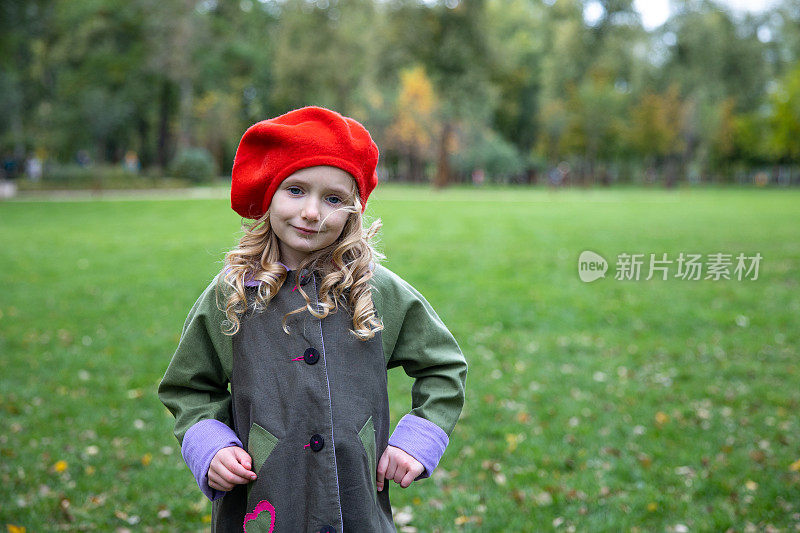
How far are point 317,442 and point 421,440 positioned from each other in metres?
0.31

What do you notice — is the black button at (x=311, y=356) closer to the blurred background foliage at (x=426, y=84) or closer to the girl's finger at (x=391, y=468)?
the girl's finger at (x=391, y=468)

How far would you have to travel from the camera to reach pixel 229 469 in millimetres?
1942

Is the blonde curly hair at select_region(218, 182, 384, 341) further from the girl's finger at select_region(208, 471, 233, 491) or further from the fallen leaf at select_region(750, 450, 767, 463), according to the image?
the fallen leaf at select_region(750, 450, 767, 463)

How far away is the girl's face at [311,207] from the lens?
200 cm

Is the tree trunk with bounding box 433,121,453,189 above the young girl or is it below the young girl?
below

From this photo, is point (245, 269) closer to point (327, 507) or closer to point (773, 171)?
point (327, 507)

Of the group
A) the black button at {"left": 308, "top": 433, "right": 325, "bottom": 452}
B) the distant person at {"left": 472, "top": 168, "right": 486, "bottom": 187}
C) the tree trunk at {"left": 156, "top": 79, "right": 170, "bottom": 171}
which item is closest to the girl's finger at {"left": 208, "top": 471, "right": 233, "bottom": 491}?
the black button at {"left": 308, "top": 433, "right": 325, "bottom": 452}

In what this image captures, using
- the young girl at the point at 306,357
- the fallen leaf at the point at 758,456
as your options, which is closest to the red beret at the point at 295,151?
the young girl at the point at 306,357

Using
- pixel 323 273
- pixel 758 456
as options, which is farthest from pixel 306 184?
pixel 758 456

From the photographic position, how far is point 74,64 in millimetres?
41000

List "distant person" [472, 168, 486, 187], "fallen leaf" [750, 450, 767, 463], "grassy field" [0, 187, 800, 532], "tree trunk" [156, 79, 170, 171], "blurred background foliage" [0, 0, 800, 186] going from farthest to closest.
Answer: "distant person" [472, 168, 486, 187], "tree trunk" [156, 79, 170, 171], "blurred background foliage" [0, 0, 800, 186], "fallen leaf" [750, 450, 767, 463], "grassy field" [0, 187, 800, 532]

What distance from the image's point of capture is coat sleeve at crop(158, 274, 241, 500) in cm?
201

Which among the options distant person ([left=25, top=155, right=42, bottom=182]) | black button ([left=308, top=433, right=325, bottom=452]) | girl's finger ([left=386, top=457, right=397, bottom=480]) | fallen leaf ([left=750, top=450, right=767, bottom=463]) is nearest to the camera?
black button ([left=308, top=433, right=325, bottom=452])

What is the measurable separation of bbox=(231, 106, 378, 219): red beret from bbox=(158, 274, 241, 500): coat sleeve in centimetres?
32
